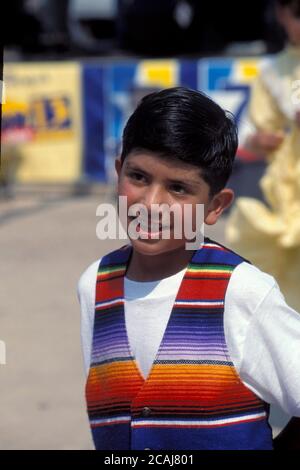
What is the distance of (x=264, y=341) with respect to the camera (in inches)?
63.2

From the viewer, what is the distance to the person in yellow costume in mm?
3475

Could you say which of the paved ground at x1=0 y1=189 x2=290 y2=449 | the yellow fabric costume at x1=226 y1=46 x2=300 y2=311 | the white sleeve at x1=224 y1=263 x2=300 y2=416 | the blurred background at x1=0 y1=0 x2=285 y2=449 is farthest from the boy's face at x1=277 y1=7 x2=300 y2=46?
the white sleeve at x1=224 y1=263 x2=300 y2=416

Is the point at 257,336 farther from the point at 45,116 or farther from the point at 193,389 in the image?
the point at 45,116

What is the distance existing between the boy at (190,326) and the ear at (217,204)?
0.02 meters

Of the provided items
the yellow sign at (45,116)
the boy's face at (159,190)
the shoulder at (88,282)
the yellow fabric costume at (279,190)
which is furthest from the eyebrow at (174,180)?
the yellow sign at (45,116)

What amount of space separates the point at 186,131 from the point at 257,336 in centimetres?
36

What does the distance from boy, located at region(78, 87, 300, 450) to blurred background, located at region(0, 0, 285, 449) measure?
173cm

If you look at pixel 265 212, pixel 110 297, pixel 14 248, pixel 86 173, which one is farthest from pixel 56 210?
pixel 110 297

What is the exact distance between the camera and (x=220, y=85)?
880 centimetres

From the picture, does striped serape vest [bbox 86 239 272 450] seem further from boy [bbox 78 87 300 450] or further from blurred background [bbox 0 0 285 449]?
blurred background [bbox 0 0 285 449]

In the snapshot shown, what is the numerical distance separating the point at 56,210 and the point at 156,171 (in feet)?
24.0

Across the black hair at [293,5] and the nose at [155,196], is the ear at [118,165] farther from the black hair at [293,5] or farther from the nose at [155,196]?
the black hair at [293,5]

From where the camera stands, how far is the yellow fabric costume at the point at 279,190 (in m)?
3.50

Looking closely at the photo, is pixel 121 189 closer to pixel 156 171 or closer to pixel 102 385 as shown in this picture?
pixel 156 171
